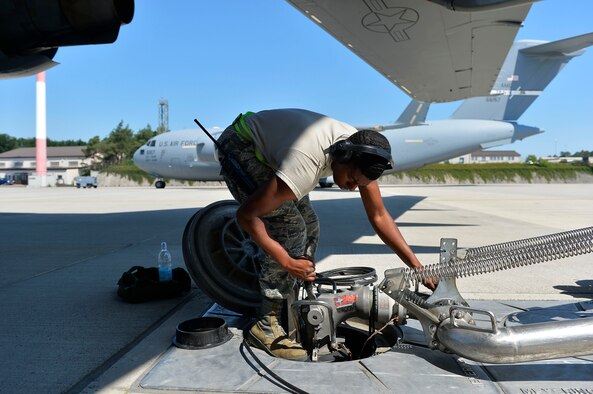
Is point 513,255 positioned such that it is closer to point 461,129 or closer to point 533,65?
point 533,65

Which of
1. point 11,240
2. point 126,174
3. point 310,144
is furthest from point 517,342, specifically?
point 126,174

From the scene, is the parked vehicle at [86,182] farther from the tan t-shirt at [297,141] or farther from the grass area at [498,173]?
the tan t-shirt at [297,141]

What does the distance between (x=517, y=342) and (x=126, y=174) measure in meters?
49.1

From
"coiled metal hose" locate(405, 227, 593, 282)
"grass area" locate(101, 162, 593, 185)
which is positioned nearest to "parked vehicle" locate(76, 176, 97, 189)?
"grass area" locate(101, 162, 593, 185)

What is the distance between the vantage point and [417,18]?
4.88m

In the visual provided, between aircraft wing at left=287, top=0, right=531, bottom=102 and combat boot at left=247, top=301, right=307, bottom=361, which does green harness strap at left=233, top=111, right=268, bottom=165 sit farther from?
aircraft wing at left=287, top=0, right=531, bottom=102

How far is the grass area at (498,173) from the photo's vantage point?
4456 cm

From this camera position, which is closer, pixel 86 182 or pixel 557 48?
pixel 557 48

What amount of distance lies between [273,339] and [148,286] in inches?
62.1

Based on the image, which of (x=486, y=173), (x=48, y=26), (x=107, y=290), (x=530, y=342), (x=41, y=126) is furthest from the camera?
(x=41, y=126)

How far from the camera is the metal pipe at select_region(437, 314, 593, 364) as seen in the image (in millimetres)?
1902

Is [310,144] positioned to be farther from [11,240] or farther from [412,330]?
[11,240]

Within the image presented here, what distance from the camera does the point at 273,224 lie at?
2580 mm

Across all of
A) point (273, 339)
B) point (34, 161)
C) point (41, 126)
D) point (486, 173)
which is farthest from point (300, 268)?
point (34, 161)
